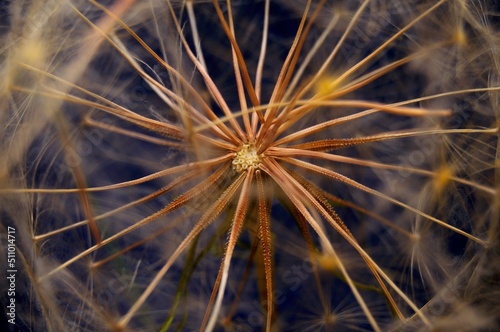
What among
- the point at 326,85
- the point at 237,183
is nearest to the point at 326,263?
the point at 237,183

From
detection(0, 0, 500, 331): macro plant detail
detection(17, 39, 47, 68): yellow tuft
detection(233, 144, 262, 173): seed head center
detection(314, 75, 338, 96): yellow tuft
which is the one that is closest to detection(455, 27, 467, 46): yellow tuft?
detection(0, 0, 500, 331): macro plant detail

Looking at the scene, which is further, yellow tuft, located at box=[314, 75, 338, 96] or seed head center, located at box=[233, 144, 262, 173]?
seed head center, located at box=[233, 144, 262, 173]

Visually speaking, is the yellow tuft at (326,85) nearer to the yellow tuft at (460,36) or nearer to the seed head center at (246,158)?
the seed head center at (246,158)

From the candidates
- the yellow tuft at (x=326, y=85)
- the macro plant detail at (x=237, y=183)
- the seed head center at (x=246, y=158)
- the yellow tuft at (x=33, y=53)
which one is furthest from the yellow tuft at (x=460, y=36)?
the yellow tuft at (x=33, y=53)

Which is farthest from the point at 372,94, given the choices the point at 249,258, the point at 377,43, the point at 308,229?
the point at 249,258

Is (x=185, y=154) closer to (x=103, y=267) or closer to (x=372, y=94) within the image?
(x=103, y=267)

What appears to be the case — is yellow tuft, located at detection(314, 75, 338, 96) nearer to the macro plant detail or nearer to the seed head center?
the macro plant detail

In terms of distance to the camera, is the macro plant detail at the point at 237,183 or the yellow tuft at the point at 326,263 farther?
the yellow tuft at the point at 326,263

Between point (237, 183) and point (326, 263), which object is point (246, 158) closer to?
point (237, 183)

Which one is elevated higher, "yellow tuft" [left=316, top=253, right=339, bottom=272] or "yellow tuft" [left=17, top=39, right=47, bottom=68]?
"yellow tuft" [left=17, top=39, right=47, bottom=68]
